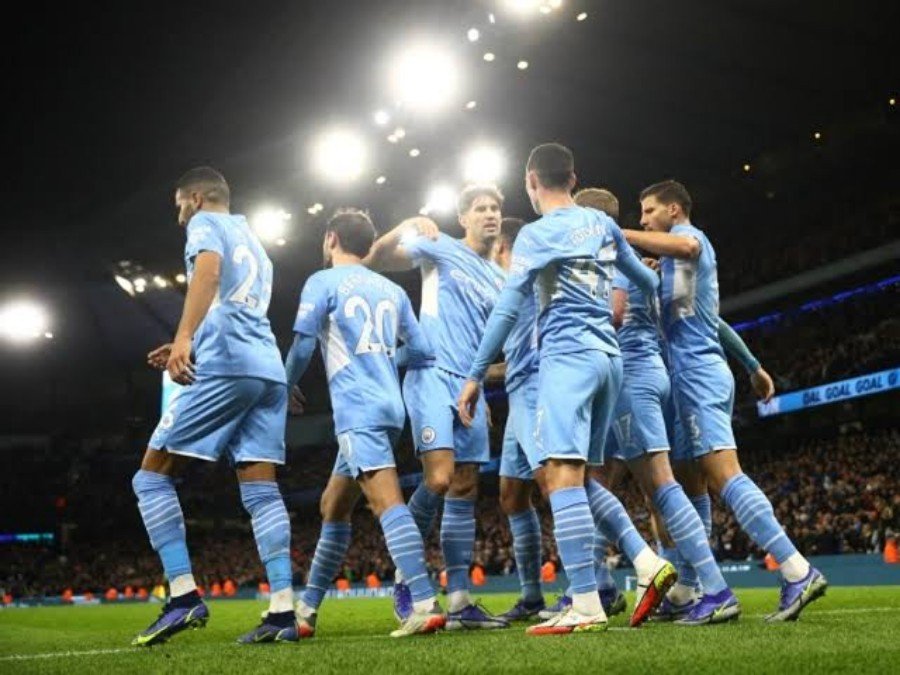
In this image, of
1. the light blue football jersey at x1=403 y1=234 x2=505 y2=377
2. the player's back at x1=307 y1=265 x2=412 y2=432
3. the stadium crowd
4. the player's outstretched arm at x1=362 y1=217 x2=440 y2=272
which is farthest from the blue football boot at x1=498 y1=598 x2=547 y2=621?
the stadium crowd

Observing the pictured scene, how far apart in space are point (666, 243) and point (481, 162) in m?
19.1

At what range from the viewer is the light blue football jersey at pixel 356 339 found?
5590 millimetres

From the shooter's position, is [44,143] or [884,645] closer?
[884,645]

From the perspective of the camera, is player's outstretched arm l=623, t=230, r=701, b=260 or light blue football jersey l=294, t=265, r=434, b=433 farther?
player's outstretched arm l=623, t=230, r=701, b=260

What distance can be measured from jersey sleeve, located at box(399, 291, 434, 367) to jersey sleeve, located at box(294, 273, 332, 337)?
0.56 m

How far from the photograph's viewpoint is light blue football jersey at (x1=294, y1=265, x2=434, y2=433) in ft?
18.3

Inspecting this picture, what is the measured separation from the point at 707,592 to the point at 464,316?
2.45m

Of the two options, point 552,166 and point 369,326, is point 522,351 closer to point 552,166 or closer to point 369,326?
point 369,326

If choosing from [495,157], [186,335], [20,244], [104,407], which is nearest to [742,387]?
[495,157]

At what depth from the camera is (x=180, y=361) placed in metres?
4.91

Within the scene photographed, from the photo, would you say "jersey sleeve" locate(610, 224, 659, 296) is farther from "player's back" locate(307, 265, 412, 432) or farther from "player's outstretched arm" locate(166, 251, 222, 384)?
"player's outstretched arm" locate(166, 251, 222, 384)

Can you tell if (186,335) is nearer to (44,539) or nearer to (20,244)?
(20,244)

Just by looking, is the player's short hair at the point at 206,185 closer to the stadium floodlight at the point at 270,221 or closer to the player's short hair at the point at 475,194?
the player's short hair at the point at 475,194

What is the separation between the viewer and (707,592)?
539cm
